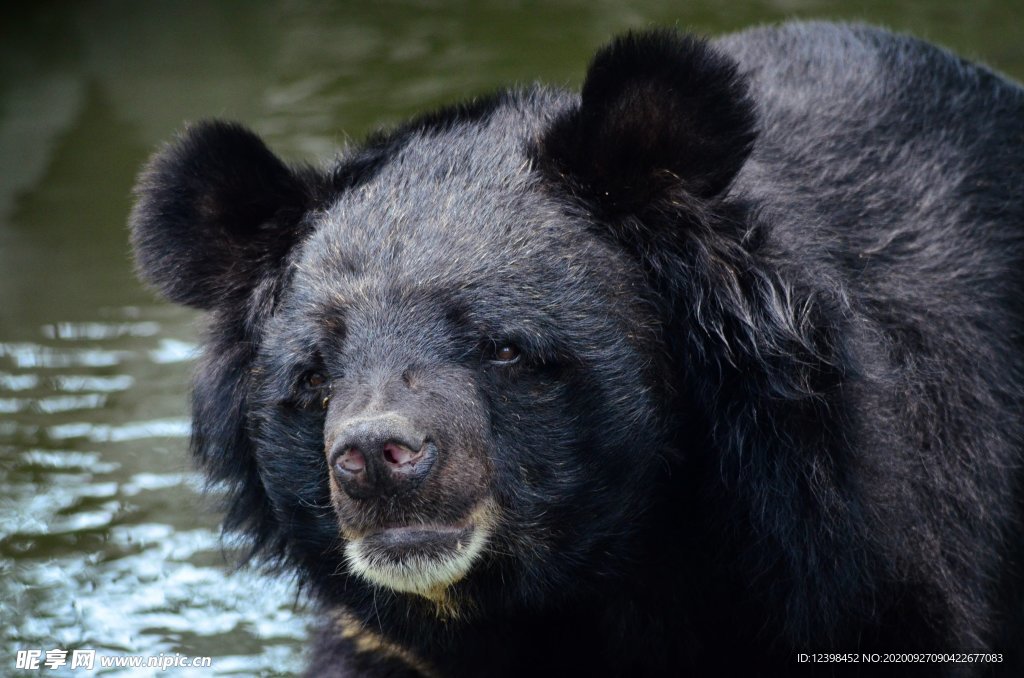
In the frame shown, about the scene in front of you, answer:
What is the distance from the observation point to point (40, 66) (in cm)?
1102

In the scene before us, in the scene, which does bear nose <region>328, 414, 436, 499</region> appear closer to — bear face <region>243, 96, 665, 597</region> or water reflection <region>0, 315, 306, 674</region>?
bear face <region>243, 96, 665, 597</region>

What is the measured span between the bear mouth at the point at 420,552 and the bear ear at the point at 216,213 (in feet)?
3.26

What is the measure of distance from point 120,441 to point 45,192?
3.24 metres

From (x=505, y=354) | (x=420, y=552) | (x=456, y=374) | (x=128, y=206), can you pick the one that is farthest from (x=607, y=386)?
(x=128, y=206)

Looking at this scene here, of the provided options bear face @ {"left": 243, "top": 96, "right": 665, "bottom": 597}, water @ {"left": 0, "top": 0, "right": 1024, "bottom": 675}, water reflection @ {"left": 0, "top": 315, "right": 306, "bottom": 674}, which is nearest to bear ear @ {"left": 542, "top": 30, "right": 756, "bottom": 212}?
bear face @ {"left": 243, "top": 96, "right": 665, "bottom": 597}

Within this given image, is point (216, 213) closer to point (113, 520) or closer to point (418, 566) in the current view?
point (418, 566)

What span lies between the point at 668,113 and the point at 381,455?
1.25 meters

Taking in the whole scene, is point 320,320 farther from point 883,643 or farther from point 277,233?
point 883,643

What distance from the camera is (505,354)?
12.1ft

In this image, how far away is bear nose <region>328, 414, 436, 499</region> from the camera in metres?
3.34

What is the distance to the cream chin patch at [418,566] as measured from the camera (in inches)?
140

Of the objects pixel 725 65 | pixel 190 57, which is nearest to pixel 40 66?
pixel 190 57

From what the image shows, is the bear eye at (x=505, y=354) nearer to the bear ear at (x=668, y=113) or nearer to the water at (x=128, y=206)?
the bear ear at (x=668, y=113)

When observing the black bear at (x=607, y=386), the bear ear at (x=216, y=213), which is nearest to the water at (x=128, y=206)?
the bear ear at (x=216, y=213)
